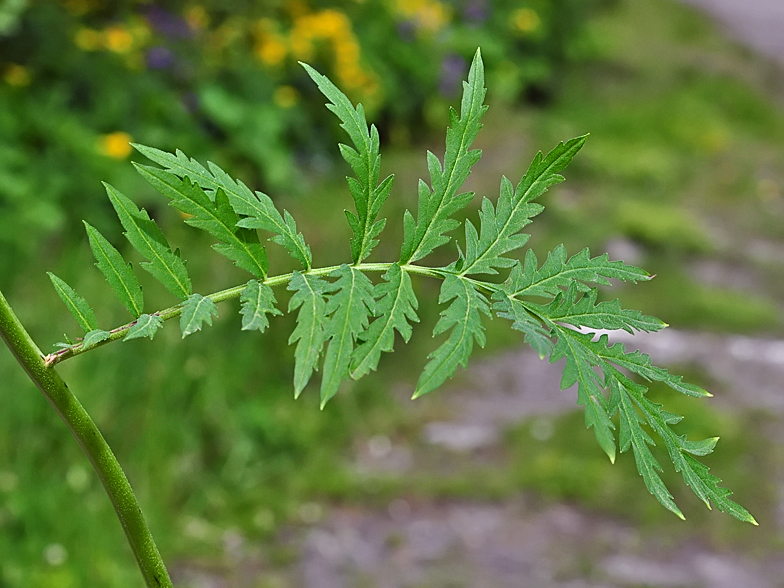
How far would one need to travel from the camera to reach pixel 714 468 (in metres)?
3.29

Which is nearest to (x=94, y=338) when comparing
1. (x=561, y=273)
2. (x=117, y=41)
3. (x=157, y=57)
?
(x=561, y=273)

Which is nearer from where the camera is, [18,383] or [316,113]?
[18,383]

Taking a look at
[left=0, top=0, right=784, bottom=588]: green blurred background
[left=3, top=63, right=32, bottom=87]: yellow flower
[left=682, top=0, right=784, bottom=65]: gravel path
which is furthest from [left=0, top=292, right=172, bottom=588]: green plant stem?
[left=682, top=0, right=784, bottom=65]: gravel path

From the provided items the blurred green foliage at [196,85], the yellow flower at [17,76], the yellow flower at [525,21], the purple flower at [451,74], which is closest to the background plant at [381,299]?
the blurred green foliage at [196,85]

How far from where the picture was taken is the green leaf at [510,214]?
49 cm

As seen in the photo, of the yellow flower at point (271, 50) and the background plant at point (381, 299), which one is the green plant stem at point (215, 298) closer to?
the background plant at point (381, 299)

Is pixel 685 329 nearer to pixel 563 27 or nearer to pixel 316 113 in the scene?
pixel 316 113

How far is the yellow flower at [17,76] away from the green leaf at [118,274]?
11.4ft

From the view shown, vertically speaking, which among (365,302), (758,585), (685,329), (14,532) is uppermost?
(365,302)

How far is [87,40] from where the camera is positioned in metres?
4.00

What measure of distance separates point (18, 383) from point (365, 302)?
2410 mm

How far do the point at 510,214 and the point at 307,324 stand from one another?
13cm

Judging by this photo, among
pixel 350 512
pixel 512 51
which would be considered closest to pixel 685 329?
pixel 350 512

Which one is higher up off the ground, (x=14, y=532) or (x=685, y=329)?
(x=14, y=532)
